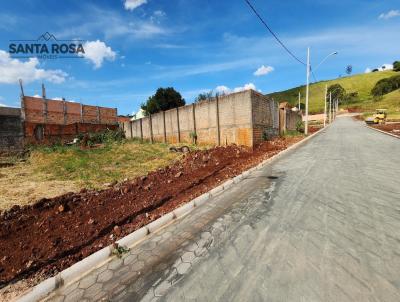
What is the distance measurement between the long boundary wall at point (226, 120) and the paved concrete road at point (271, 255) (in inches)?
332

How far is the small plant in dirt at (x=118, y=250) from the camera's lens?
3742 millimetres

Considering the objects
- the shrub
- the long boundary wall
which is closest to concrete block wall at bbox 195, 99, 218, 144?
the long boundary wall

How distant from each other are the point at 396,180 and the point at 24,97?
31649mm

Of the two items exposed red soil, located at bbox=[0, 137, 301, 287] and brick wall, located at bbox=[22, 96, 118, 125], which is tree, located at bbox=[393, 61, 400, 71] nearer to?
brick wall, located at bbox=[22, 96, 118, 125]

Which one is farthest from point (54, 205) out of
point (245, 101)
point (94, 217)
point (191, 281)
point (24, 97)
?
point (24, 97)

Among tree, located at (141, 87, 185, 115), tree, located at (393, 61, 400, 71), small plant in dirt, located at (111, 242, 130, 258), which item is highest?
tree, located at (393, 61, 400, 71)

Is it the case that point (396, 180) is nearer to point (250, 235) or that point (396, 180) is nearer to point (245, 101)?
point (250, 235)

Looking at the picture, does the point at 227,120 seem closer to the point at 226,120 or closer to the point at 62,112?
the point at 226,120

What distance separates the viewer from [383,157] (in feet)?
30.8

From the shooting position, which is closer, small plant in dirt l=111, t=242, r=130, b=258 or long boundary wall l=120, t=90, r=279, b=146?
small plant in dirt l=111, t=242, r=130, b=258

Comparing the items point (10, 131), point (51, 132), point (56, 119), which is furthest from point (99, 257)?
point (56, 119)

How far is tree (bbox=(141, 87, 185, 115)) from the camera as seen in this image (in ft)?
148

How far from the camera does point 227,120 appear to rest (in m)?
14.8

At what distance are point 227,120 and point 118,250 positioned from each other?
12.0 m
